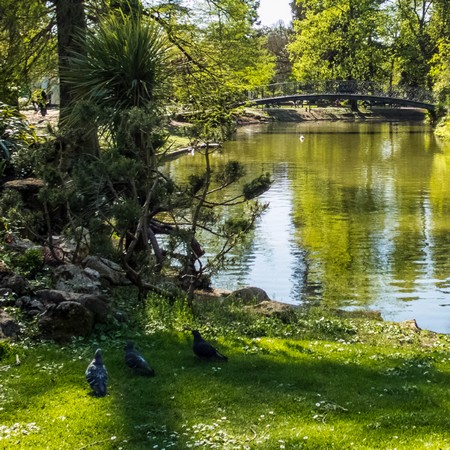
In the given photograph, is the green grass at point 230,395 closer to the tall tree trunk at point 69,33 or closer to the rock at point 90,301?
the rock at point 90,301

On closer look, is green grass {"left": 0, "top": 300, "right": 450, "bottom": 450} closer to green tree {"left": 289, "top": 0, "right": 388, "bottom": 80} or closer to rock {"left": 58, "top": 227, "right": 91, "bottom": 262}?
rock {"left": 58, "top": 227, "right": 91, "bottom": 262}

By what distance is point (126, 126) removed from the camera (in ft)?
32.6

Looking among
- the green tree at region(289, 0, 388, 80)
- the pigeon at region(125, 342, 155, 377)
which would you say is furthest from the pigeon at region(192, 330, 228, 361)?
the green tree at region(289, 0, 388, 80)

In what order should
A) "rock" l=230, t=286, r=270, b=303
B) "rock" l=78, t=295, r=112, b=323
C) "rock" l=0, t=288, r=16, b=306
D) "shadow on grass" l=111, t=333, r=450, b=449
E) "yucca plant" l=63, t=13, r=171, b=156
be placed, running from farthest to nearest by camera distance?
1. "yucca plant" l=63, t=13, r=171, b=156
2. "rock" l=230, t=286, r=270, b=303
3. "rock" l=0, t=288, r=16, b=306
4. "rock" l=78, t=295, r=112, b=323
5. "shadow on grass" l=111, t=333, r=450, b=449

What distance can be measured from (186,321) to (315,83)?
50.7 m

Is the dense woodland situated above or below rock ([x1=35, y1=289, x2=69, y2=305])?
above

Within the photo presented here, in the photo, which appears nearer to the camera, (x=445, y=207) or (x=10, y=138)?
(x=10, y=138)

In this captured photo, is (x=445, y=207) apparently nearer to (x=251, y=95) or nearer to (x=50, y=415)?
(x=50, y=415)

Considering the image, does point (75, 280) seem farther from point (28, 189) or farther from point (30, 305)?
point (28, 189)

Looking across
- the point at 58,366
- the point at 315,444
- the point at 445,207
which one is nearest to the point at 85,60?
the point at 58,366

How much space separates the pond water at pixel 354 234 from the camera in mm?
13391

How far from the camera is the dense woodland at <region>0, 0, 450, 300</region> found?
1004 cm

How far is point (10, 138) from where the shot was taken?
15414 mm

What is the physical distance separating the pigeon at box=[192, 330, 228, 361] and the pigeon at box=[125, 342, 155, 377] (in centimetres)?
62
